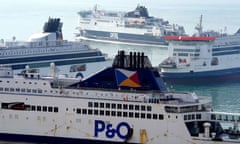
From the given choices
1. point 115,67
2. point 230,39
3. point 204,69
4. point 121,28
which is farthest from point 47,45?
→ point 121,28

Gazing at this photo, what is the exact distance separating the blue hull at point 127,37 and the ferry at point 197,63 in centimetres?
1328

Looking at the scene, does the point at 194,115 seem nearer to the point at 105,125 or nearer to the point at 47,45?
the point at 105,125

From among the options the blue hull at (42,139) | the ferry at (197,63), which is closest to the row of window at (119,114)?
the blue hull at (42,139)

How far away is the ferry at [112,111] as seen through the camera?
25.8 meters

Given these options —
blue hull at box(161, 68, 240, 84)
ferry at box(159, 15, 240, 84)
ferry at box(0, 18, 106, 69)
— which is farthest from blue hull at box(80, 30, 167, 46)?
ferry at box(0, 18, 106, 69)

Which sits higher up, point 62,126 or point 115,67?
point 115,67

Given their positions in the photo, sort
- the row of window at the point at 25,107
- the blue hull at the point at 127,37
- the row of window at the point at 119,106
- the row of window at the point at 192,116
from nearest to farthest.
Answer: the row of window at the point at 192,116 → the row of window at the point at 119,106 → the row of window at the point at 25,107 → the blue hull at the point at 127,37

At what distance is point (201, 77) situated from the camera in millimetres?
55156

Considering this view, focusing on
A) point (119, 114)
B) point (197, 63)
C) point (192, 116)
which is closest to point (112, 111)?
point (119, 114)

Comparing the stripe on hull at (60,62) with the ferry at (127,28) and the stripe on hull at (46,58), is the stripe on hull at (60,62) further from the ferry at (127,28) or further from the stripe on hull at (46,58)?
the ferry at (127,28)

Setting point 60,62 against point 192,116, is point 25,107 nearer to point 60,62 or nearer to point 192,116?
point 192,116

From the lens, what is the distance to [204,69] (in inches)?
2221

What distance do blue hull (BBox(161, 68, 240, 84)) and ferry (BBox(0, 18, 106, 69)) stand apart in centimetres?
558

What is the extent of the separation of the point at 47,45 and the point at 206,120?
26.0 m
